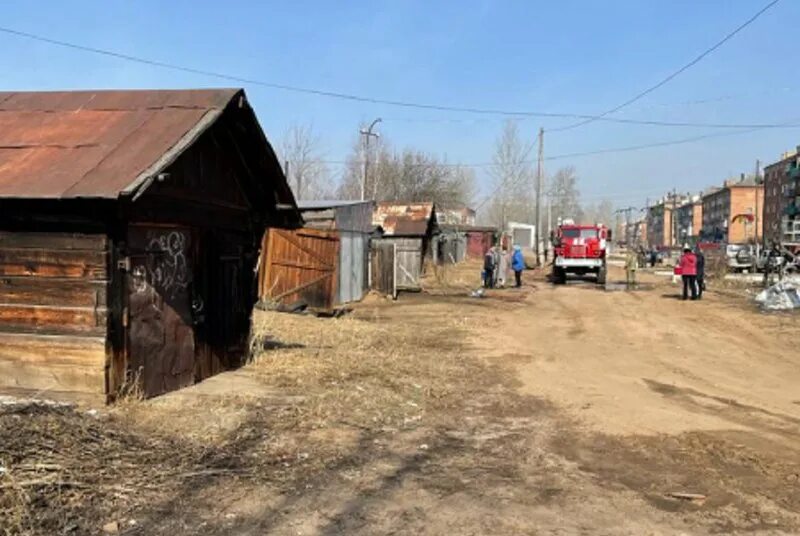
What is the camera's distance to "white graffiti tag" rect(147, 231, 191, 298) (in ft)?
28.3

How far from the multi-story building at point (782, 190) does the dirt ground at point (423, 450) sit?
3699 inches

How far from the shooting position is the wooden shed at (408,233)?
31641 mm

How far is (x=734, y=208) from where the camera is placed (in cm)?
13462

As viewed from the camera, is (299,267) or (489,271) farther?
(489,271)

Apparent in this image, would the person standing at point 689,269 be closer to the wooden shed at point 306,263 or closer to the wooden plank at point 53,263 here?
the wooden shed at point 306,263

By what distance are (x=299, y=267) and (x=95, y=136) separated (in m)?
11.5

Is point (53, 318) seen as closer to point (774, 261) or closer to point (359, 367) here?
point (359, 367)

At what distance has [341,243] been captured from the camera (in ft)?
73.6

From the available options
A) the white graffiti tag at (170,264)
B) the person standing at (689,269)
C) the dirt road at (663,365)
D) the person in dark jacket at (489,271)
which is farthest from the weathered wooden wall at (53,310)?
the person in dark jacket at (489,271)

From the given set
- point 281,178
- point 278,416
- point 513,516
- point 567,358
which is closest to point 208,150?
point 281,178

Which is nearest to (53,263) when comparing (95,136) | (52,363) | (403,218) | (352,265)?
(52,363)

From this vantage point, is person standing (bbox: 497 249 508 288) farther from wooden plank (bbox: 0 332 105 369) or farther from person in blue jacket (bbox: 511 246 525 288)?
wooden plank (bbox: 0 332 105 369)

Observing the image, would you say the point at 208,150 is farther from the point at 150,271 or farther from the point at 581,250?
the point at 581,250

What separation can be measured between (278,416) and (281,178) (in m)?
4.12
